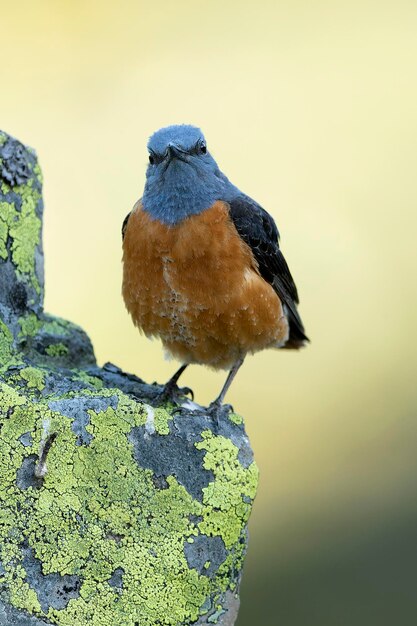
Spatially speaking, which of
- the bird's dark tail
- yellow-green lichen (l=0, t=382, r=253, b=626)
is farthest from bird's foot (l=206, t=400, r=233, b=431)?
the bird's dark tail

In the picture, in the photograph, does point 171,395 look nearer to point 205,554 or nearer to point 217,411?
point 217,411

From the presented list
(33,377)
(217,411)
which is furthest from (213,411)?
(33,377)

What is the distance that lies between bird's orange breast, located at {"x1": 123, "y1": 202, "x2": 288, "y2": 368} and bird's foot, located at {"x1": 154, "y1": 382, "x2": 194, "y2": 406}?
27 centimetres

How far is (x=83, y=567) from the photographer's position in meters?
4.66

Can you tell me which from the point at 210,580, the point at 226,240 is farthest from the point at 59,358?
the point at 210,580

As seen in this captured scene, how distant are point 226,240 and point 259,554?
12.9ft

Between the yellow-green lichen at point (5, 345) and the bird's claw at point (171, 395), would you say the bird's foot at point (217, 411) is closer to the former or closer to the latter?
the bird's claw at point (171, 395)

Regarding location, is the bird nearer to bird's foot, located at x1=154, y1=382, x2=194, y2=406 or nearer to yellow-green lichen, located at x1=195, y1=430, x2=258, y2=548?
bird's foot, located at x1=154, y1=382, x2=194, y2=406

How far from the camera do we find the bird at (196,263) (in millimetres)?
6066

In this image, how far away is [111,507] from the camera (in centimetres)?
479

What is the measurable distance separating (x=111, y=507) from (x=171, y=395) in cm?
143

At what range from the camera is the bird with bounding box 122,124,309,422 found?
239 inches

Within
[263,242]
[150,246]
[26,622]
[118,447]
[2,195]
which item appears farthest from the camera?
[263,242]

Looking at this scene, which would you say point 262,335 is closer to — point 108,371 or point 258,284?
point 258,284
